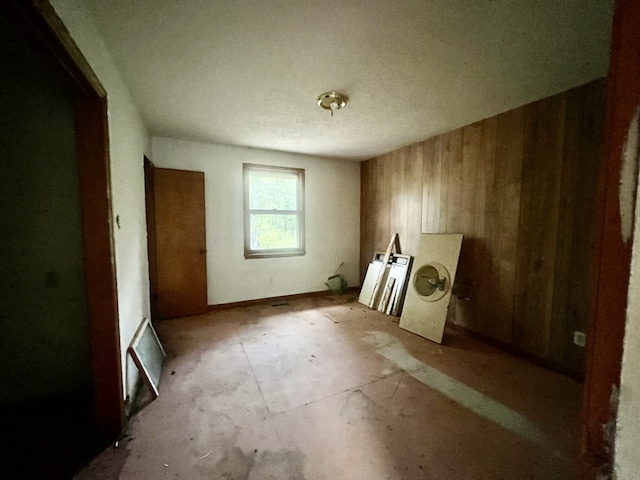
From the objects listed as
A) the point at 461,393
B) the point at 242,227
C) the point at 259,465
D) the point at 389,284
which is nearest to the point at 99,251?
the point at 259,465

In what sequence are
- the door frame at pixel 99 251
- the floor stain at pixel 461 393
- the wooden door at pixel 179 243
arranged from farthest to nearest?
the wooden door at pixel 179 243
the floor stain at pixel 461 393
the door frame at pixel 99 251

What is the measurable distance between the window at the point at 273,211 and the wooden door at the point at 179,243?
66 cm

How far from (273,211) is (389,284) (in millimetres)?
2082

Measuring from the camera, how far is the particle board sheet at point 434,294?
2779 mm

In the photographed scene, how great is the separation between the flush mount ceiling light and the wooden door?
78.4 inches

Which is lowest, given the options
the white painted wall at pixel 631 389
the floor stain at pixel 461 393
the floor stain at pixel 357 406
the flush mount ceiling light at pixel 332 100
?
the floor stain at pixel 357 406

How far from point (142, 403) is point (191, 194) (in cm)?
238

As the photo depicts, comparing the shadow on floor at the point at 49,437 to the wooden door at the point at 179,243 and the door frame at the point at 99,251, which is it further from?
the wooden door at the point at 179,243

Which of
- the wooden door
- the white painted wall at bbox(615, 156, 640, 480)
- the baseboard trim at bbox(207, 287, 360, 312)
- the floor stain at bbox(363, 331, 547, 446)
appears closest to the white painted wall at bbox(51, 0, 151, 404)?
the wooden door

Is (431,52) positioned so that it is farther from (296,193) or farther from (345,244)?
(345,244)

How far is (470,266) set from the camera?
2.83 m

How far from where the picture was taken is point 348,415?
1.69m

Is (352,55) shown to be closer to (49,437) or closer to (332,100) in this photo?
(332,100)

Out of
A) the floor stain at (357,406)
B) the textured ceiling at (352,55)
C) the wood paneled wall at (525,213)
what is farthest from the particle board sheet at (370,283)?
the textured ceiling at (352,55)
